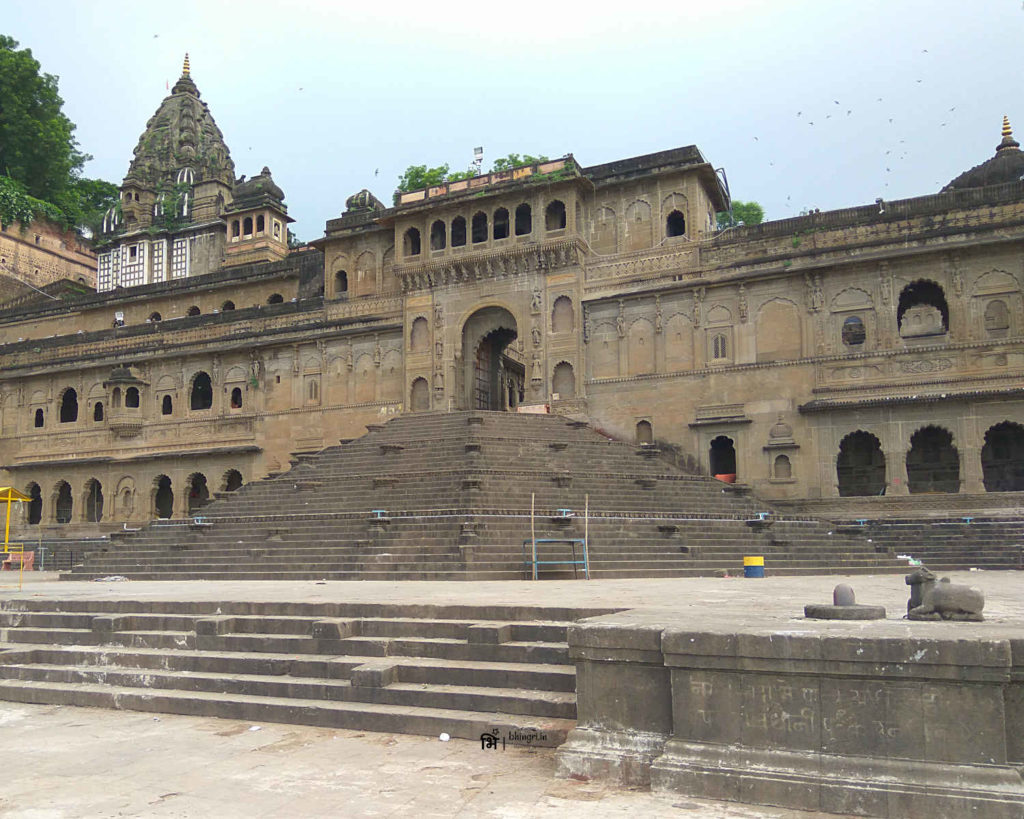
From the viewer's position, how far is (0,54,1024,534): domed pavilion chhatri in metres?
24.0

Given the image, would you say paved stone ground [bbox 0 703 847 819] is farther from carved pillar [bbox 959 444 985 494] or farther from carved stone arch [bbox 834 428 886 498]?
carved stone arch [bbox 834 428 886 498]

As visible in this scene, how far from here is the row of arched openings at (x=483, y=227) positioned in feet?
98.6

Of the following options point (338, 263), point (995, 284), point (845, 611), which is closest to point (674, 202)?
point (995, 284)

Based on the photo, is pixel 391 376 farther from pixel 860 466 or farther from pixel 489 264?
pixel 860 466

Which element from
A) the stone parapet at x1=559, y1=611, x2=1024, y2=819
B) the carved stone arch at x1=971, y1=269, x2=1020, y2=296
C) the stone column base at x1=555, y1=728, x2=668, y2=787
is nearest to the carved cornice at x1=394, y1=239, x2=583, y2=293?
the carved stone arch at x1=971, y1=269, x2=1020, y2=296

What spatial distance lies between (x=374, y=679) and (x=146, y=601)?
14.4ft

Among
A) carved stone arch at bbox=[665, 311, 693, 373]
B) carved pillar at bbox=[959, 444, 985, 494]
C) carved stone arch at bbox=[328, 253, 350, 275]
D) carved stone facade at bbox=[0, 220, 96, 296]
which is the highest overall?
carved stone facade at bbox=[0, 220, 96, 296]

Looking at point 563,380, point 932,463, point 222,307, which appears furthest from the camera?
point 222,307

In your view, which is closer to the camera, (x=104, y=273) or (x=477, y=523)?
(x=477, y=523)

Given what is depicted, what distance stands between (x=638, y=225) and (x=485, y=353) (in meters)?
7.70

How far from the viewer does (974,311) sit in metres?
23.8

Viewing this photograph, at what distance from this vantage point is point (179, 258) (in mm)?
53969

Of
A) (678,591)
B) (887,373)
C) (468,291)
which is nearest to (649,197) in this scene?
(468,291)

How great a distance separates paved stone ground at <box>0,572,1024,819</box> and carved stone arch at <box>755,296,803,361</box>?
18509 millimetres
